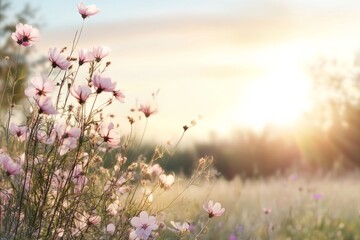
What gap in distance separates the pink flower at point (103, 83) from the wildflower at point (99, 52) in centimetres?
30

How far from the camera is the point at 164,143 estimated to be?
4598mm

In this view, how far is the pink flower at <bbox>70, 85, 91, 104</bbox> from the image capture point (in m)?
3.65

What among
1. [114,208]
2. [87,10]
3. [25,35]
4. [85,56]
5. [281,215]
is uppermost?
[87,10]

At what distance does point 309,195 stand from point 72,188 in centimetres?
588

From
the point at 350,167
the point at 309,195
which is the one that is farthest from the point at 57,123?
the point at 350,167

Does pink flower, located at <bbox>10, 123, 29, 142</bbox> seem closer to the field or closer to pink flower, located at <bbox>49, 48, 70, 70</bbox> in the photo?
pink flower, located at <bbox>49, 48, 70, 70</bbox>

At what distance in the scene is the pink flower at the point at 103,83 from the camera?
369 centimetres

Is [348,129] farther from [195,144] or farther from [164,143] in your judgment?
[164,143]

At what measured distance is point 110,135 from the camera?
388cm

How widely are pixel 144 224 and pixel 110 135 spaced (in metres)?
0.54

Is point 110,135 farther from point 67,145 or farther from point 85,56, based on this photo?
point 85,56

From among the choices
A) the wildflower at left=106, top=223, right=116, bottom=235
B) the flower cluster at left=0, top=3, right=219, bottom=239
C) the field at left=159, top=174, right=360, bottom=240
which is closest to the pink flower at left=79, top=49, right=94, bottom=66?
the flower cluster at left=0, top=3, right=219, bottom=239

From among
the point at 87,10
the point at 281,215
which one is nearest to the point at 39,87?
the point at 87,10

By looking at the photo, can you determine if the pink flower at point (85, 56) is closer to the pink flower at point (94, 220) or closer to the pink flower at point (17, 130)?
the pink flower at point (17, 130)
